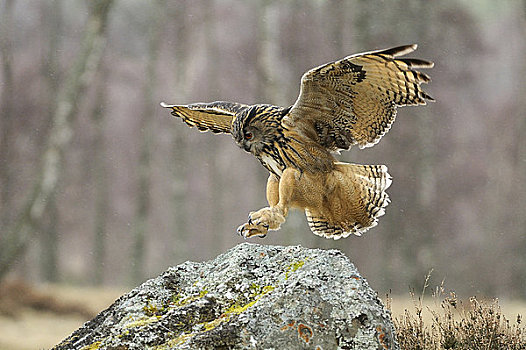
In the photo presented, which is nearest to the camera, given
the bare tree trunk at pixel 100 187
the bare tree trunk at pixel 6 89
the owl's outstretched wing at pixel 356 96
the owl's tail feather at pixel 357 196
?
the owl's outstretched wing at pixel 356 96

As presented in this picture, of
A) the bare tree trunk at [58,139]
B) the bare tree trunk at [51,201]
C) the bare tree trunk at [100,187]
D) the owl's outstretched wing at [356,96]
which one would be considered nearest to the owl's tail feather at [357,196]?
the owl's outstretched wing at [356,96]

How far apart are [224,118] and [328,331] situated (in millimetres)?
1732

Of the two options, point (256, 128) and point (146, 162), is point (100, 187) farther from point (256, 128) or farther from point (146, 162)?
point (256, 128)

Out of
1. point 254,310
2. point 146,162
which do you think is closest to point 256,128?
point 254,310

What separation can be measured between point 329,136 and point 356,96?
0.34m

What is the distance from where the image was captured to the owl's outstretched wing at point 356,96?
3465mm

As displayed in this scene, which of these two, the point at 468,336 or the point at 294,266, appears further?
the point at 468,336

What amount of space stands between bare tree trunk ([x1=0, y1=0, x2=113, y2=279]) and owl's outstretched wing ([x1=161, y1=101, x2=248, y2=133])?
6.81 metres

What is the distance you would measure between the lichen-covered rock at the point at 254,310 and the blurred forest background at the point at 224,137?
8.29 metres

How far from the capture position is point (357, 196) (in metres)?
3.93

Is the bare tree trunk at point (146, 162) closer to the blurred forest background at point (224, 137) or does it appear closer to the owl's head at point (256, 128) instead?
the blurred forest background at point (224, 137)

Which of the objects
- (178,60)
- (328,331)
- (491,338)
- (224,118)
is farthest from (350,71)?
→ (178,60)

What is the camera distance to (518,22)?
1530cm

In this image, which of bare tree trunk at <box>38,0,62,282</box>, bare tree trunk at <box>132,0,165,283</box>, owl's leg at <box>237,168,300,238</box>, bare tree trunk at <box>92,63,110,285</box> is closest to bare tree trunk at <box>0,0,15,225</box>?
bare tree trunk at <box>38,0,62,282</box>
